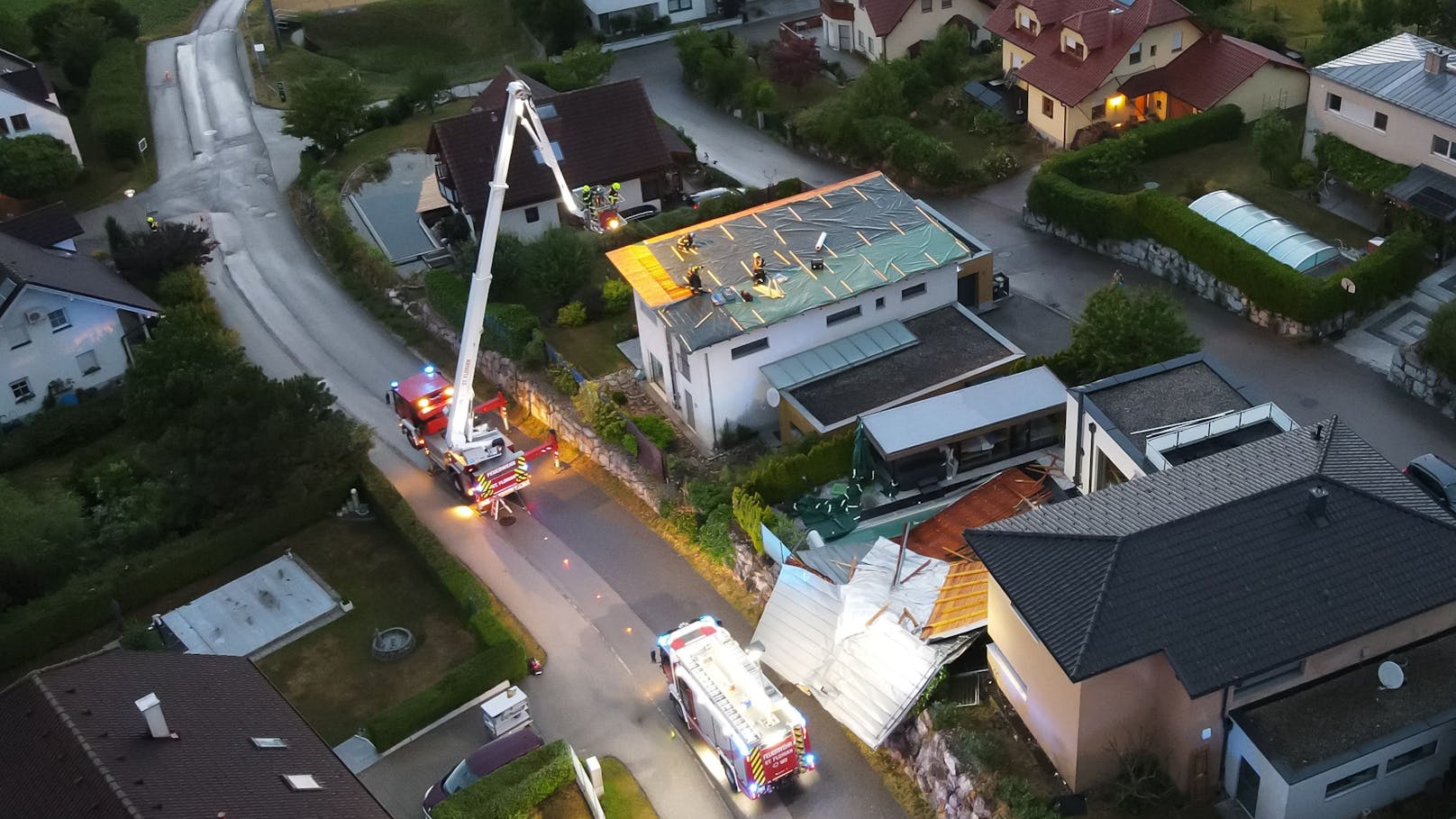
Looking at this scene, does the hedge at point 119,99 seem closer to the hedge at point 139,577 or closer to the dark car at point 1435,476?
the hedge at point 139,577

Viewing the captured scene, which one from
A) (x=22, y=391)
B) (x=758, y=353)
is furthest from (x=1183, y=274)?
(x=22, y=391)

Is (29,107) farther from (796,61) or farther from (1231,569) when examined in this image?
(1231,569)

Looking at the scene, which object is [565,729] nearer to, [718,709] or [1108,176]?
[718,709]

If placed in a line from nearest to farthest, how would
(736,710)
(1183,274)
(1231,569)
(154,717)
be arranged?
1. (154,717)
2. (1231,569)
3. (736,710)
4. (1183,274)

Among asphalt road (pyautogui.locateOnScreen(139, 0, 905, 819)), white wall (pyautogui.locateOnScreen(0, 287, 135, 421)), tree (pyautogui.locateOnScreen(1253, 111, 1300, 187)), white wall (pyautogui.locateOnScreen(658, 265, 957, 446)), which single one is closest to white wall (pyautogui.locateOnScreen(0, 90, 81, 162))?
asphalt road (pyautogui.locateOnScreen(139, 0, 905, 819))

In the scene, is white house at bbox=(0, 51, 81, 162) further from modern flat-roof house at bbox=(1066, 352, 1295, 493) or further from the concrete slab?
modern flat-roof house at bbox=(1066, 352, 1295, 493)

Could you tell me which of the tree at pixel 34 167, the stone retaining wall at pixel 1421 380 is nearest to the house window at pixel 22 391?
the tree at pixel 34 167

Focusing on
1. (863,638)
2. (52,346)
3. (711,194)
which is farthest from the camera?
(711,194)
